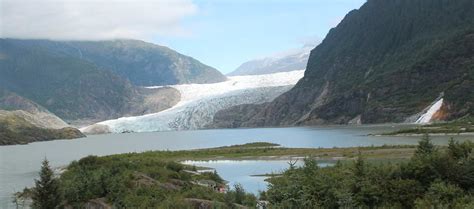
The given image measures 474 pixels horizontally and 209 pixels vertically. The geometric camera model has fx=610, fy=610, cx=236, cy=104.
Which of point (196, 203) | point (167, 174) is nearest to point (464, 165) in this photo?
point (196, 203)

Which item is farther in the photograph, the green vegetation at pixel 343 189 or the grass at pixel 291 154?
the grass at pixel 291 154

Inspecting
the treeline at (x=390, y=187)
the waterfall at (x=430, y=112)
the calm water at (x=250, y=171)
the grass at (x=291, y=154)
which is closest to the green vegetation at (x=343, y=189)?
the treeline at (x=390, y=187)

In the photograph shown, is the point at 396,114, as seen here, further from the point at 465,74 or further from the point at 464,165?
the point at 464,165

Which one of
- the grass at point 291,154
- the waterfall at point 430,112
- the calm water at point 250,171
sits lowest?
the calm water at point 250,171

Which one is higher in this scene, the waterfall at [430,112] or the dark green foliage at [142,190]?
the waterfall at [430,112]

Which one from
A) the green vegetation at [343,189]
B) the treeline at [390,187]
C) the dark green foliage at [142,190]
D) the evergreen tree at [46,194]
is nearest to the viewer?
the treeline at [390,187]

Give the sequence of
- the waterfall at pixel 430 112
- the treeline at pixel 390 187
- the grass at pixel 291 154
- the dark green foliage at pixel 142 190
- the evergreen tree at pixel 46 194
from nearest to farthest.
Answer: the treeline at pixel 390 187
the evergreen tree at pixel 46 194
the dark green foliage at pixel 142 190
the grass at pixel 291 154
the waterfall at pixel 430 112

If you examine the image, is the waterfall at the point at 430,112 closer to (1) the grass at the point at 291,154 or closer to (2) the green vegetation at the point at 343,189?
(1) the grass at the point at 291,154

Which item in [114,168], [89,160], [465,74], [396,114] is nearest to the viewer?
[114,168]

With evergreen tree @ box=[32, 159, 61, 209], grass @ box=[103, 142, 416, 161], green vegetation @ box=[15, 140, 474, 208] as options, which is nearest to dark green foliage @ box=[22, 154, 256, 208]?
green vegetation @ box=[15, 140, 474, 208]
